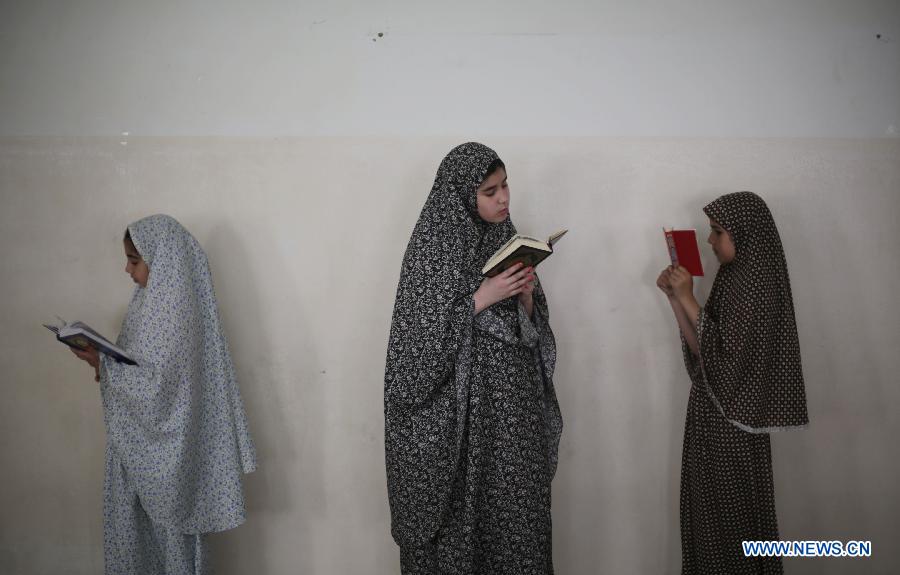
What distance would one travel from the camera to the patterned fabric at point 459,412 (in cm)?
197

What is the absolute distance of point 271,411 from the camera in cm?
262

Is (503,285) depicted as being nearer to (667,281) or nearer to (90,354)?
(667,281)

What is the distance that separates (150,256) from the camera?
219cm

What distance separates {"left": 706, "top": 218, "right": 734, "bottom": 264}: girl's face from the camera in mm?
2225

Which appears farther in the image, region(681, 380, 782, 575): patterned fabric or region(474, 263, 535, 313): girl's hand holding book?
region(681, 380, 782, 575): patterned fabric

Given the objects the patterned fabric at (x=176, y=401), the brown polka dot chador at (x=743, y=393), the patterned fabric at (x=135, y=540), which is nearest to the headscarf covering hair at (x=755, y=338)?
the brown polka dot chador at (x=743, y=393)

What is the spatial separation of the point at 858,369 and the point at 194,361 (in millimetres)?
2602

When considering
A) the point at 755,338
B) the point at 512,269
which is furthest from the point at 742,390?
the point at 512,269

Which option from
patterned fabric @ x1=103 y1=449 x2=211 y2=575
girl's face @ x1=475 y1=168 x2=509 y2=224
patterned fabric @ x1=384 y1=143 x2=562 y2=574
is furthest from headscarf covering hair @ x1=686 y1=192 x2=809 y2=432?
patterned fabric @ x1=103 y1=449 x2=211 y2=575

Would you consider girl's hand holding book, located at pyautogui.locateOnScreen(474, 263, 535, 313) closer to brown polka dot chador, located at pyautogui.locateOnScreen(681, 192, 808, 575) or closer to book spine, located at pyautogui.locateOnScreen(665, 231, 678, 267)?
book spine, located at pyautogui.locateOnScreen(665, 231, 678, 267)

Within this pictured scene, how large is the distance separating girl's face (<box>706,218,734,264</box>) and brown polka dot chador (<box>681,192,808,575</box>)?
0.06 ft

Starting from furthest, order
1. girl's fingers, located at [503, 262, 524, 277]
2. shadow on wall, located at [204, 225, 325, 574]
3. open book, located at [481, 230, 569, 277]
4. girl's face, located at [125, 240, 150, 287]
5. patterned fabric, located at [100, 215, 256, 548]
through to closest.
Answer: shadow on wall, located at [204, 225, 325, 574] < girl's face, located at [125, 240, 150, 287] < patterned fabric, located at [100, 215, 256, 548] < girl's fingers, located at [503, 262, 524, 277] < open book, located at [481, 230, 569, 277]

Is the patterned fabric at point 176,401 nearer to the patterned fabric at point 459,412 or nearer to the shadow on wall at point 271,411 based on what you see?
the shadow on wall at point 271,411

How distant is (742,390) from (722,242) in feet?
1.69
